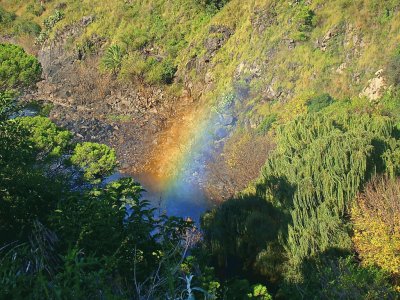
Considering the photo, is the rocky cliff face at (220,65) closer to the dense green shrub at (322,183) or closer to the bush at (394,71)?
the bush at (394,71)

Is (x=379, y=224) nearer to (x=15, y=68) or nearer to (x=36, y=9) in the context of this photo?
(x=15, y=68)

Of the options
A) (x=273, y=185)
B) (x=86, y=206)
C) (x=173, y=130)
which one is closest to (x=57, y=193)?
(x=86, y=206)

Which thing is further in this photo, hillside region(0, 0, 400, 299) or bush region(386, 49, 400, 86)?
bush region(386, 49, 400, 86)

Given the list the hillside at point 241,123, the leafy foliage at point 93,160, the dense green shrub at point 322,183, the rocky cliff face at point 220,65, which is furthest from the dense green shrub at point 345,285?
the leafy foliage at point 93,160

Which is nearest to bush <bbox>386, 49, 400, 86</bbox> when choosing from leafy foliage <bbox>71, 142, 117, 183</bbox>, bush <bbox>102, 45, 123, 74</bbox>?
leafy foliage <bbox>71, 142, 117, 183</bbox>

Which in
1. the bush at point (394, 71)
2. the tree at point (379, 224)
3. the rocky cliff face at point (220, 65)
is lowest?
the tree at point (379, 224)

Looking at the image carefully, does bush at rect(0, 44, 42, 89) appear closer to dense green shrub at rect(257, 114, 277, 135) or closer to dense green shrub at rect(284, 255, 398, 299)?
dense green shrub at rect(257, 114, 277, 135)
